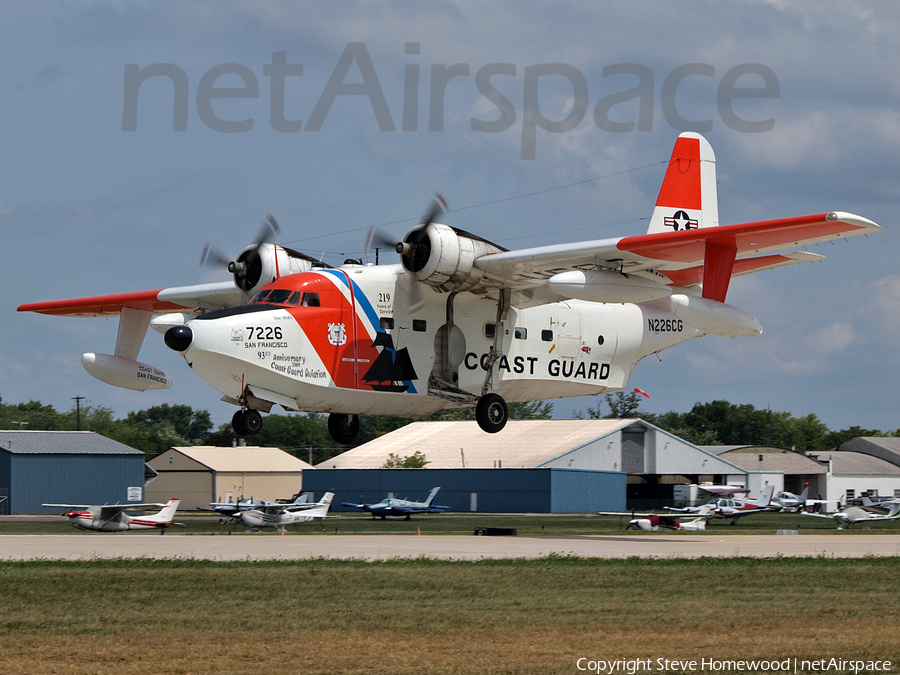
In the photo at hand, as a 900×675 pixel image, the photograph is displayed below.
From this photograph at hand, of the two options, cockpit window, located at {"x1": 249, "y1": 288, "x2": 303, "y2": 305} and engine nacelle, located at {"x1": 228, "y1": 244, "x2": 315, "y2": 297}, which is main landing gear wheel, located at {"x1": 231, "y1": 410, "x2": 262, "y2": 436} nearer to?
cockpit window, located at {"x1": 249, "y1": 288, "x2": 303, "y2": 305}

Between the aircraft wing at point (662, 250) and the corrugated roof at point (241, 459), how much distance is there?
2021 inches

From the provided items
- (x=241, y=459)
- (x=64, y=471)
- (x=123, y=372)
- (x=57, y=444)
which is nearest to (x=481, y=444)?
(x=241, y=459)

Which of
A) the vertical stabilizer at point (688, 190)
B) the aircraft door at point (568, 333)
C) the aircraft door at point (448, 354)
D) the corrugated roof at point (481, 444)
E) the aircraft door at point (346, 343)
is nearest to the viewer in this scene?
the aircraft door at point (346, 343)

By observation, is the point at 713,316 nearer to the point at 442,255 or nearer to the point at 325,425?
the point at 442,255

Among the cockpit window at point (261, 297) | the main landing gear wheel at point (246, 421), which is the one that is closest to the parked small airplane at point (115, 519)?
the main landing gear wheel at point (246, 421)

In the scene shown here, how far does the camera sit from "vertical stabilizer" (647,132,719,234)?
98.5ft

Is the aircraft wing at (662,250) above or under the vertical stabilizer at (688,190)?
under

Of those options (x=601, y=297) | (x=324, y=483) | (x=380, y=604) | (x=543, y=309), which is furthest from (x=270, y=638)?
(x=324, y=483)

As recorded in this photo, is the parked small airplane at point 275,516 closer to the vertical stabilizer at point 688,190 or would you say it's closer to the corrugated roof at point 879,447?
the vertical stabilizer at point 688,190

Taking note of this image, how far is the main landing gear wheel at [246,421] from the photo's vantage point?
79.2ft

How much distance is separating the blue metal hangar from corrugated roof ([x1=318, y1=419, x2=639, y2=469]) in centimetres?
1319

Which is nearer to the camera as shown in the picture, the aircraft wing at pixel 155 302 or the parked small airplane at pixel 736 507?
the aircraft wing at pixel 155 302

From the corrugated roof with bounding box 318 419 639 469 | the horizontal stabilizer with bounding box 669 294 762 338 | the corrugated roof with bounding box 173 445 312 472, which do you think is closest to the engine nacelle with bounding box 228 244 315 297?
the horizontal stabilizer with bounding box 669 294 762 338

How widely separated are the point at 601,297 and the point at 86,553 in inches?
550
